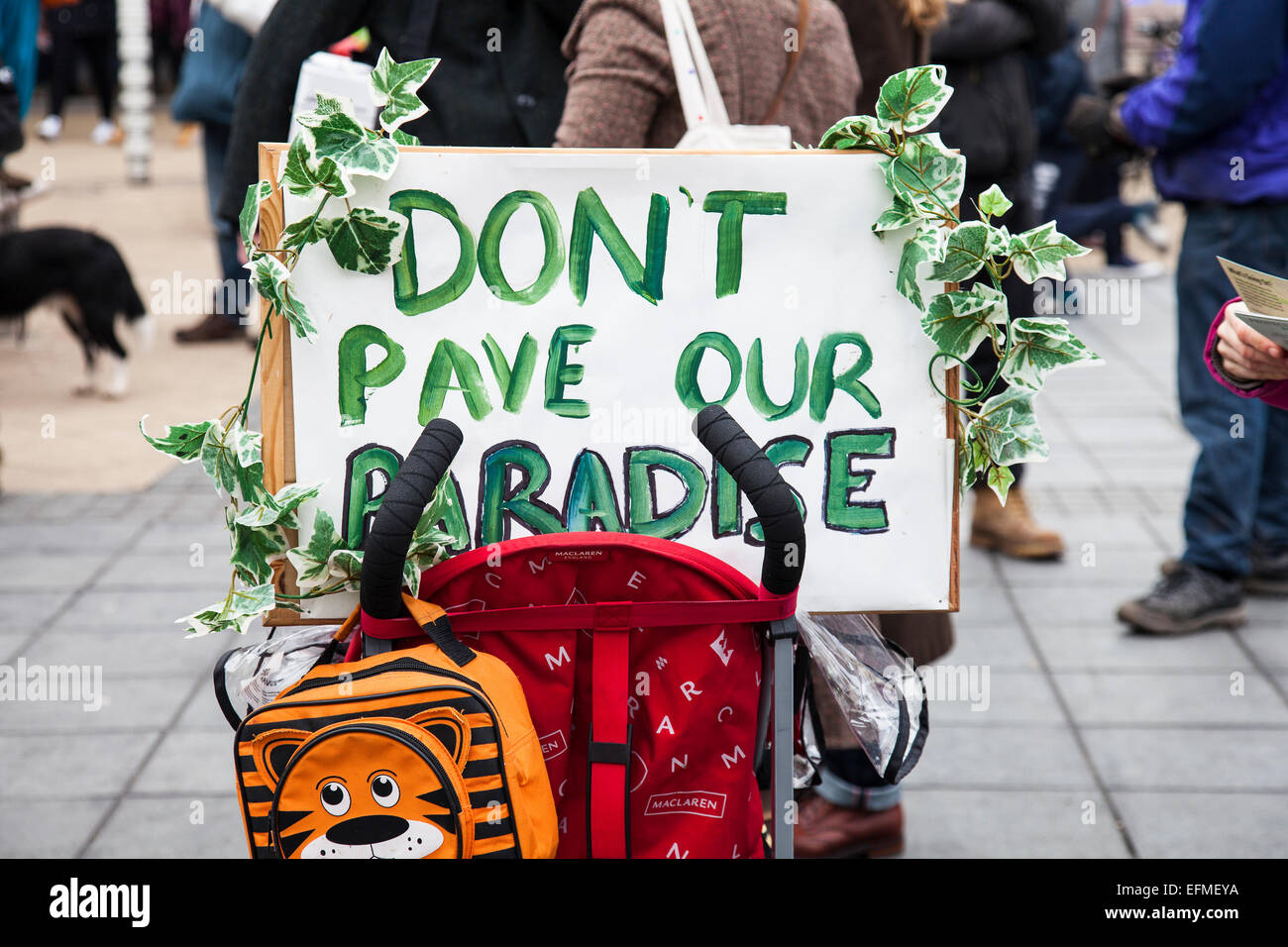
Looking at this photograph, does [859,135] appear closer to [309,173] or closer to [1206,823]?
[309,173]

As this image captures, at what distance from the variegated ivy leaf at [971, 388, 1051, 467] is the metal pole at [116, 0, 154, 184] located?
13.2 m

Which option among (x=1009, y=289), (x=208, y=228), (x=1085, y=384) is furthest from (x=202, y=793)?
(x=208, y=228)

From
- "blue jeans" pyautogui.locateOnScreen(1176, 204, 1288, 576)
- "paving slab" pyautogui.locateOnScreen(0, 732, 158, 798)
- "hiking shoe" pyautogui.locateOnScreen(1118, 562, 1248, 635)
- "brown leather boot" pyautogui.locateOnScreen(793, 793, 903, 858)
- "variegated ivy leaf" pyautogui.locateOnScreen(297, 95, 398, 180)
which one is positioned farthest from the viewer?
"hiking shoe" pyautogui.locateOnScreen(1118, 562, 1248, 635)

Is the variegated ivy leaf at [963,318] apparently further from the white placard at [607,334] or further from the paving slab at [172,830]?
the paving slab at [172,830]

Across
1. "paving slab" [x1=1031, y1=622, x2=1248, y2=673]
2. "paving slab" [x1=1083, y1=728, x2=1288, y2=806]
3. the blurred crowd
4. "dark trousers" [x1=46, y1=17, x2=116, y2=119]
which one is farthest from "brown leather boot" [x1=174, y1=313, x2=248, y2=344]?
"dark trousers" [x1=46, y1=17, x2=116, y2=119]

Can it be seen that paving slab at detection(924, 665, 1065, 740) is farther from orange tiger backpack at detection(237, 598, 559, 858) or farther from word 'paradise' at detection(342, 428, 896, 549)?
orange tiger backpack at detection(237, 598, 559, 858)

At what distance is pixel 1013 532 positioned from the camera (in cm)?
493

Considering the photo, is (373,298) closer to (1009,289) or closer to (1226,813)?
(1226,813)

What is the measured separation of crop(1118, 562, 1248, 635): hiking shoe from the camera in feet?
13.8

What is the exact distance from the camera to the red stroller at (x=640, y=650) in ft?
5.45

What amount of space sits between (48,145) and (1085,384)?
43.4 feet

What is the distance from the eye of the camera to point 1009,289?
4809mm

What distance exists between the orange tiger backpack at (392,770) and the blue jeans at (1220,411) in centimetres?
320

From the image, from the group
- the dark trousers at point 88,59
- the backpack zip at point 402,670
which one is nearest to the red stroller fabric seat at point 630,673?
the backpack zip at point 402,670
